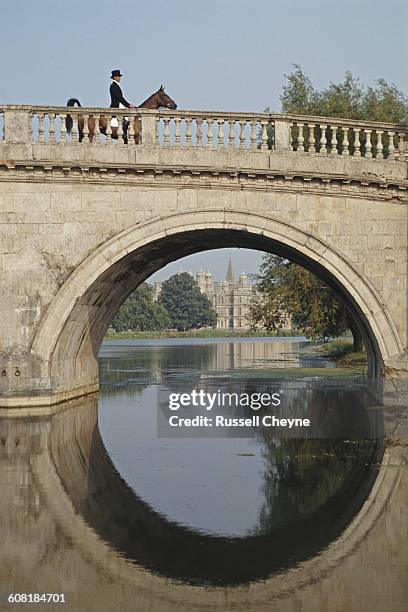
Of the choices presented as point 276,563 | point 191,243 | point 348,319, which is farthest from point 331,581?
point 348,319

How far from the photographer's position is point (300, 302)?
30.2 m

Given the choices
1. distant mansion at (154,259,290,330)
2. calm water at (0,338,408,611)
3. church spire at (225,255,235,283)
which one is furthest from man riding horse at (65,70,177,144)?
church spire at (225,255,235,283)

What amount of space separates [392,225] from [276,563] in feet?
34.2

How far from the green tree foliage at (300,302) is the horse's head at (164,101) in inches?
488

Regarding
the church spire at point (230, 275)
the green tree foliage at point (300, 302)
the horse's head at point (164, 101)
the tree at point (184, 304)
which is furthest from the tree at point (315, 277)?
the church spire at point (230, 275)

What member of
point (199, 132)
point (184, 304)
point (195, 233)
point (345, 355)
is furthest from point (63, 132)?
point (184, 304)

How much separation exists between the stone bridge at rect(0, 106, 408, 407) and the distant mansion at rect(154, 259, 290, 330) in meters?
120

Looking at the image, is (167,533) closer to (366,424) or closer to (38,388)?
(366,424)

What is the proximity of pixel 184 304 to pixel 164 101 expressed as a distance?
103703mm

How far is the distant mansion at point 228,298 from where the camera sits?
144m

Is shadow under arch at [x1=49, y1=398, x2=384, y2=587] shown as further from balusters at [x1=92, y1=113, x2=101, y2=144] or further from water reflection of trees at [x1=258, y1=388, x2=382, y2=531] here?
balusters at [x1=92, y1=113, x2=101, y2=144]

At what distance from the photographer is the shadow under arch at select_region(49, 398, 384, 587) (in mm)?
7164

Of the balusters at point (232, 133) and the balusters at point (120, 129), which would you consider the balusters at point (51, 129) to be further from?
the balusters at point (232, 133)

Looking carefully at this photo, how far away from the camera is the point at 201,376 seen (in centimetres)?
2634
